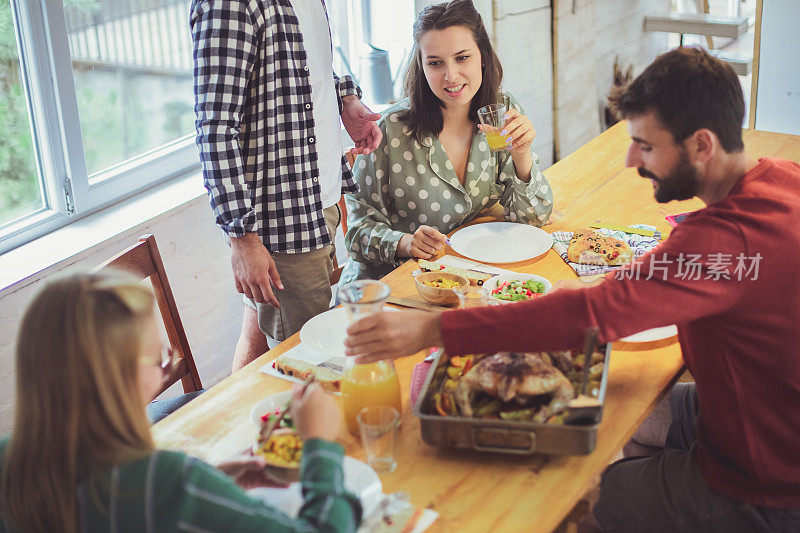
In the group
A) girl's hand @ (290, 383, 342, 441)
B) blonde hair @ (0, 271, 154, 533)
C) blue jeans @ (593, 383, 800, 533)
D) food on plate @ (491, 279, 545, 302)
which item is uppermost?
blonde hair @ (0, 271, 154, 533)

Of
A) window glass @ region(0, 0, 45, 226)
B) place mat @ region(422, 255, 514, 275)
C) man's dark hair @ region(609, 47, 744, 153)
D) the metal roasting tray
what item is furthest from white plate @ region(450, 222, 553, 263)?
window glass @ region(0, 0, 45, 226)

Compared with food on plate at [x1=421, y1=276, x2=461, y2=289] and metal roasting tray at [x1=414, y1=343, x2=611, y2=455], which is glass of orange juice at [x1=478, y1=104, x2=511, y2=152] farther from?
metal roasting tray at [x1=414, y1=343, x2=611, y2=455]

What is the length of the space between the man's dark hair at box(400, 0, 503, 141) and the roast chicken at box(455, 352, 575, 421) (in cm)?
115

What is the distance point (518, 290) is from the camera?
1906 millimetres

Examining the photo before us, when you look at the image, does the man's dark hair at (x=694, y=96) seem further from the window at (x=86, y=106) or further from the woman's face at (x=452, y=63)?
the window at (x=86, y=106)

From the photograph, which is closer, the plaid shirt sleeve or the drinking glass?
the drinking glass

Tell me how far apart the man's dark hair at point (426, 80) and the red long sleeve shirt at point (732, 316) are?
109 cm

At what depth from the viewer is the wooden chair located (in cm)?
195

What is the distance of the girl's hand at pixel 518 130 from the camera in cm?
221

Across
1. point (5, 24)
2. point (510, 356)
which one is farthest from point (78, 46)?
point (510, 356)

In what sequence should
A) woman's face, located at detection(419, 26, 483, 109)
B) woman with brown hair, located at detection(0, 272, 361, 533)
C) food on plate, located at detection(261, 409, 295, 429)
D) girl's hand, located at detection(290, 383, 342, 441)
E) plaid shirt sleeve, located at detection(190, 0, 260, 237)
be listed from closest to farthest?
woman with brown hair, located at detection(0, 272, 361, 533)
girl's hand, located at detection(290, 383, 342, 441)
food on plate, located at detection(261, 409, 295, 429)
plaid shirt sleeve, located at detection(190, 0, 260, 237)
woman's face, located at detection(419, 26, 483, 109)

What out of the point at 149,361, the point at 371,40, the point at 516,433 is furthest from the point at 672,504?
the point at 371,40

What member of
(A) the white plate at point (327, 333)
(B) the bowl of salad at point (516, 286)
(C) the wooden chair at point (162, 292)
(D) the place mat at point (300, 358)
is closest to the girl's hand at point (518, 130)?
→ (B) the bowl of salad at point (516, 286)

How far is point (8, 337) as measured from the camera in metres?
2.31
